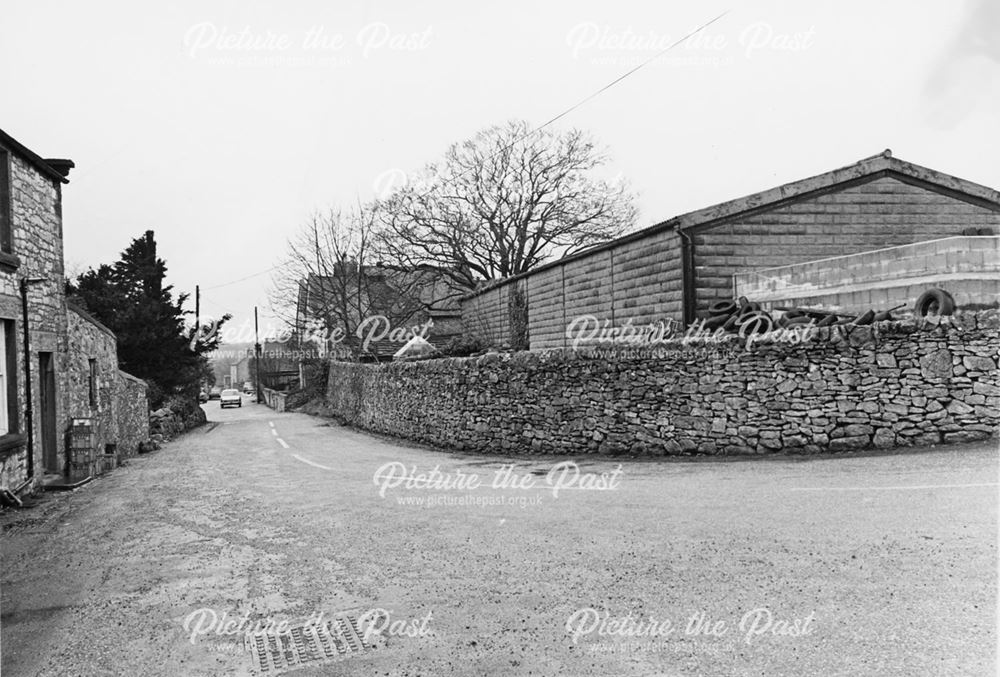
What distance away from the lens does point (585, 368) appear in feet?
47.4

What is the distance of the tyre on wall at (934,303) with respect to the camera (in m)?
11.7

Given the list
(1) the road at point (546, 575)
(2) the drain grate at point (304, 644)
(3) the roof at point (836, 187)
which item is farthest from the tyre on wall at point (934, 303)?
(2) the drain grate at point (304, 644)

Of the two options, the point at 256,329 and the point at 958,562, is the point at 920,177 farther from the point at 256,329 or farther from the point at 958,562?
the point at 256,329

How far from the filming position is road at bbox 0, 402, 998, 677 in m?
4.41

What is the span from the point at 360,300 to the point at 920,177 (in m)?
26.7

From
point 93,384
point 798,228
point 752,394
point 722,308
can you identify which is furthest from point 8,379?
point 798,228

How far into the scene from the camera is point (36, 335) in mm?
A: 11656

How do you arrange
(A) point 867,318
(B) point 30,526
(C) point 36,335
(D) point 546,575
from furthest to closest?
(A) point 867,318 → (C) point 36,335 → (B) point 30,526 → (D) point 546,575

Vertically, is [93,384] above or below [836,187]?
below

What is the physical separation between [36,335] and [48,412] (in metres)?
1.58

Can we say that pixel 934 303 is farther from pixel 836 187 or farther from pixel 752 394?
pixel 836 187

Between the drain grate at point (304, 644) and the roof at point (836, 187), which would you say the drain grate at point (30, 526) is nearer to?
the drain grate at point (304, 644)

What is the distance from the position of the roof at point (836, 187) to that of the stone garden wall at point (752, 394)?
4508mm

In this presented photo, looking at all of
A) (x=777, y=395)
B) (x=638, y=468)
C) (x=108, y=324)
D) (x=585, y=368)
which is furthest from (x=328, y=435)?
(x=777, y=395)
